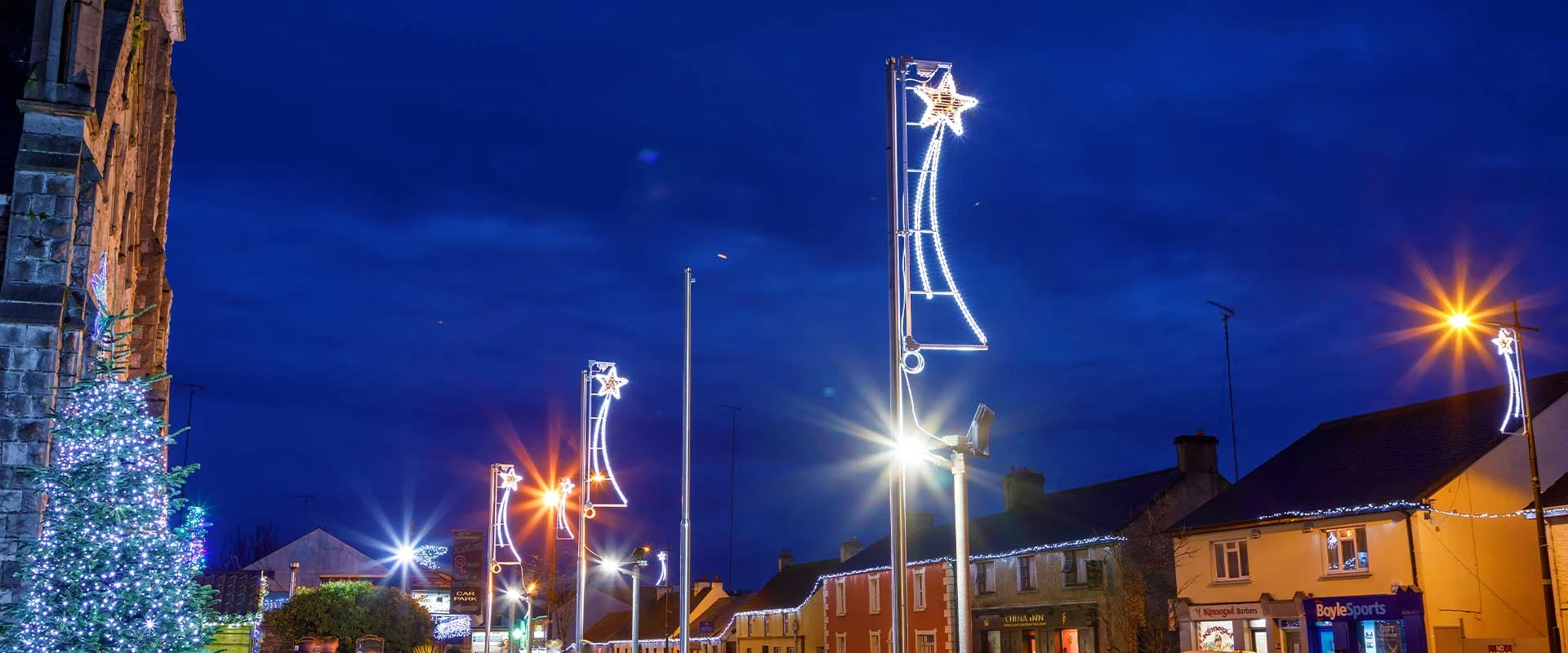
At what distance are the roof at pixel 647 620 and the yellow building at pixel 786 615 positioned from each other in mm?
5915

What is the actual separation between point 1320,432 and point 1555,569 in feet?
40.6

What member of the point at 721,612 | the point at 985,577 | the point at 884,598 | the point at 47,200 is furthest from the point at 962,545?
the point at 721,612

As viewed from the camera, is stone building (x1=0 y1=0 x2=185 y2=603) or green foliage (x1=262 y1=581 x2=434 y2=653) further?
green foliage (x1=262 y1=581 x2=434 y2=653)

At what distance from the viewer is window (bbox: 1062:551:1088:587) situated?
154 feet

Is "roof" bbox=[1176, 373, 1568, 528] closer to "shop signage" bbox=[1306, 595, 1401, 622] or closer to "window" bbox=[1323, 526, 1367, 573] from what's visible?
"window" bbox=[1323, 526, 1367, 573]

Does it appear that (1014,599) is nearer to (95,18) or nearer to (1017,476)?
(1017,476)

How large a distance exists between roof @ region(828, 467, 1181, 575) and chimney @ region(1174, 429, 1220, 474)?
22.2 inches

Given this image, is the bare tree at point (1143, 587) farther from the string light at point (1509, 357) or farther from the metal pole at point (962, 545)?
the metal pole at point (962, 545)

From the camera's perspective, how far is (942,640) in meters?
53.7

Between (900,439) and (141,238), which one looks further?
(141,238)

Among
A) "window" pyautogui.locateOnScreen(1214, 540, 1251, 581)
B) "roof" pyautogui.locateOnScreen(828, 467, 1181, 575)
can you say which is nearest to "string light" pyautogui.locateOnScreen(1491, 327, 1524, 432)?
"window" pyautogui.locateOnScreen(1214, 540, 1251, 581)

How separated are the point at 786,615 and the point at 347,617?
2495cm

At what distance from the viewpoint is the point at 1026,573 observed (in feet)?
166

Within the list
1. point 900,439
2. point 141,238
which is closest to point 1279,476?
point 900,439
